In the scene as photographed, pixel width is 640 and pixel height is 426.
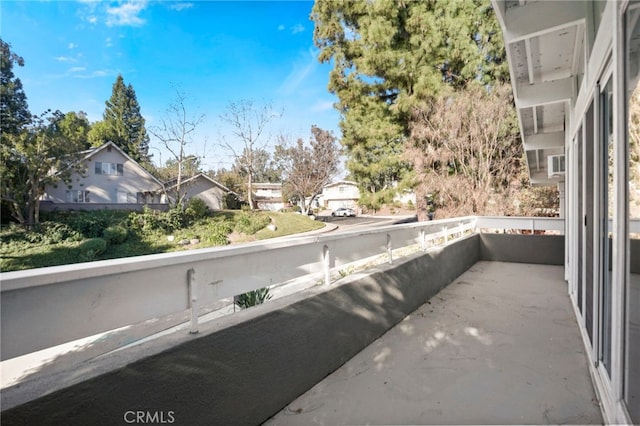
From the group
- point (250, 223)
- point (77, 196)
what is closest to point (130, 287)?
point (250, 223)

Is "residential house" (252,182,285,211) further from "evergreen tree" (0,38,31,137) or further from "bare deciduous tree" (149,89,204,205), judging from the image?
"evergreen tree" (0,38,31,137)

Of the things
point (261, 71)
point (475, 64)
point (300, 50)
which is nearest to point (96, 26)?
point (261, 71)

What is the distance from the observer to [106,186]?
22656 mm

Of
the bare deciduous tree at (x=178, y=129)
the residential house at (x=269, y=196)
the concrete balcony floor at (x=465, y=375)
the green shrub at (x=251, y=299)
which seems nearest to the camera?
the concrete balcony floor at (x=465, y=375)

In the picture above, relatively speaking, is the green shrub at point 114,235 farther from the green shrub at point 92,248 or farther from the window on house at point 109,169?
the window on house at point 109,169

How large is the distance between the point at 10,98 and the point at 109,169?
6203 mm

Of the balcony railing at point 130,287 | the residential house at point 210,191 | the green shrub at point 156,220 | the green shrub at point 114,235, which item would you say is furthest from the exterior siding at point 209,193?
the balcony railing at point 130,287

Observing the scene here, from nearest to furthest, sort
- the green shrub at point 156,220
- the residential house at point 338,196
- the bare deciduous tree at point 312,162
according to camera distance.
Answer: the green shrub at point 156,220 < the bare deciduous tree at point 312,162 < the residential house at point 338,196

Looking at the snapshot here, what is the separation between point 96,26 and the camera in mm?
24672

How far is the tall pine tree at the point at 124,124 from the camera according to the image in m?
38.5

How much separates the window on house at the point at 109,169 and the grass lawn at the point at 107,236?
6.24 metres

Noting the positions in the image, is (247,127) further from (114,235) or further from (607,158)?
(607,158)

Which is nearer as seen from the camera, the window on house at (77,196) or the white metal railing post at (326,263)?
the white metal railing post at (326,263)

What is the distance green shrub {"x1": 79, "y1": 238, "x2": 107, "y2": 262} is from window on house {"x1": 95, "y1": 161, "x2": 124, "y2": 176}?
1036 cm
